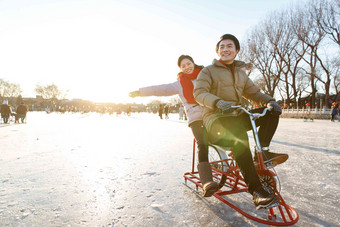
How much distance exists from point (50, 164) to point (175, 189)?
8.41 feet

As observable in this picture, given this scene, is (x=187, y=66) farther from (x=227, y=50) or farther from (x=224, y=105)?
(x=224, y=105)

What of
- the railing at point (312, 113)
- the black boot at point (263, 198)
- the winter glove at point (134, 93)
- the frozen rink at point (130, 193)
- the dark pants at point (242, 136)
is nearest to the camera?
the black boot at point (263, 198)

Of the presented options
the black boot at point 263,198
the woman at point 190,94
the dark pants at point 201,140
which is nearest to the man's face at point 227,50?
the woman at point 190,94

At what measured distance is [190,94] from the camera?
9.07 ft

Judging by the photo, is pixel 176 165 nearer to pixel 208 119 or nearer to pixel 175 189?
pixel 175 189

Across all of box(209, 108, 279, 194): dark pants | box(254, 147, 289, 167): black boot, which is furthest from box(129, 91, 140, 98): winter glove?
box(254, 147, 289, 167): black boot

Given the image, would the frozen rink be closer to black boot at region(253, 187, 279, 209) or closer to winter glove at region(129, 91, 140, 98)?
black boot at region(253, 187, 279, 209)

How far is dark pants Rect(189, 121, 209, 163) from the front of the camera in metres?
2.34

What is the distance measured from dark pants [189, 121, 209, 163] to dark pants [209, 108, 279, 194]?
315mm

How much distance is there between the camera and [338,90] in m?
39.9

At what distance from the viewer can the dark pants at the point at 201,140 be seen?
2336 millimetres

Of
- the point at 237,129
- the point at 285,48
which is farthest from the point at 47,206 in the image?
the point at 285,48

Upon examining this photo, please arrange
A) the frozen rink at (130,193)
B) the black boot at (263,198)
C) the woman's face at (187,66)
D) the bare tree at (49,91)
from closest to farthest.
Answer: the black boot at (263,198) → the frozen rink at (130,193) → the woman's face at (187,66) → the bare tree at (49,91)

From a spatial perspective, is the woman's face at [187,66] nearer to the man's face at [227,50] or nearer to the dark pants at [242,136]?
the man's face at [227,50]
